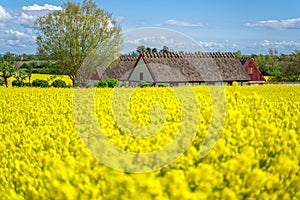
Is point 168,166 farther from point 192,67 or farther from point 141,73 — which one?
point 192,67

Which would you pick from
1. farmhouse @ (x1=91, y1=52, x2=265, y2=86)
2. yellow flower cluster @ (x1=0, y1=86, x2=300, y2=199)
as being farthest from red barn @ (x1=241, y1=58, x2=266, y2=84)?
yellow flower cluster @ (x1=0, y1=86, x2=300, y2=199)

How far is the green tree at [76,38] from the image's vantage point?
49.7m

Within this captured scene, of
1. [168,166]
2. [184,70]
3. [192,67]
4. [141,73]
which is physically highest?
[192,67]

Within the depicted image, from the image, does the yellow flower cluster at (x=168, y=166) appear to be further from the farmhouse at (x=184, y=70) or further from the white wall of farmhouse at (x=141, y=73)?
the white wall of farmhouse at (x=141, y=73)

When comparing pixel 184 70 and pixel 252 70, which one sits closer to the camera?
pixel 184 70

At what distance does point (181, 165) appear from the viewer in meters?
4.87

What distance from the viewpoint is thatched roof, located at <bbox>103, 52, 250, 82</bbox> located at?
50656 millimetres

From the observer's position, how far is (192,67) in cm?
5297

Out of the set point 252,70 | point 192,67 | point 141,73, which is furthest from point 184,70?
point 252,70

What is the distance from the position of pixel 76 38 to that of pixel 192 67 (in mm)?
12803

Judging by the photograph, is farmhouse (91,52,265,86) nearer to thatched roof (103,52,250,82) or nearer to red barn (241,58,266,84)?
thatched roof (103,52,250,82)

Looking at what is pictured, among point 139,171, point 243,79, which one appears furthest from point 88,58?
point 139,171

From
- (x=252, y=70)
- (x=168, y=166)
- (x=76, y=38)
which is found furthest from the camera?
(x=252, y=70)

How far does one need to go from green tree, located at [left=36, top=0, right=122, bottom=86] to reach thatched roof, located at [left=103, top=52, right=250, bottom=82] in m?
4.85
